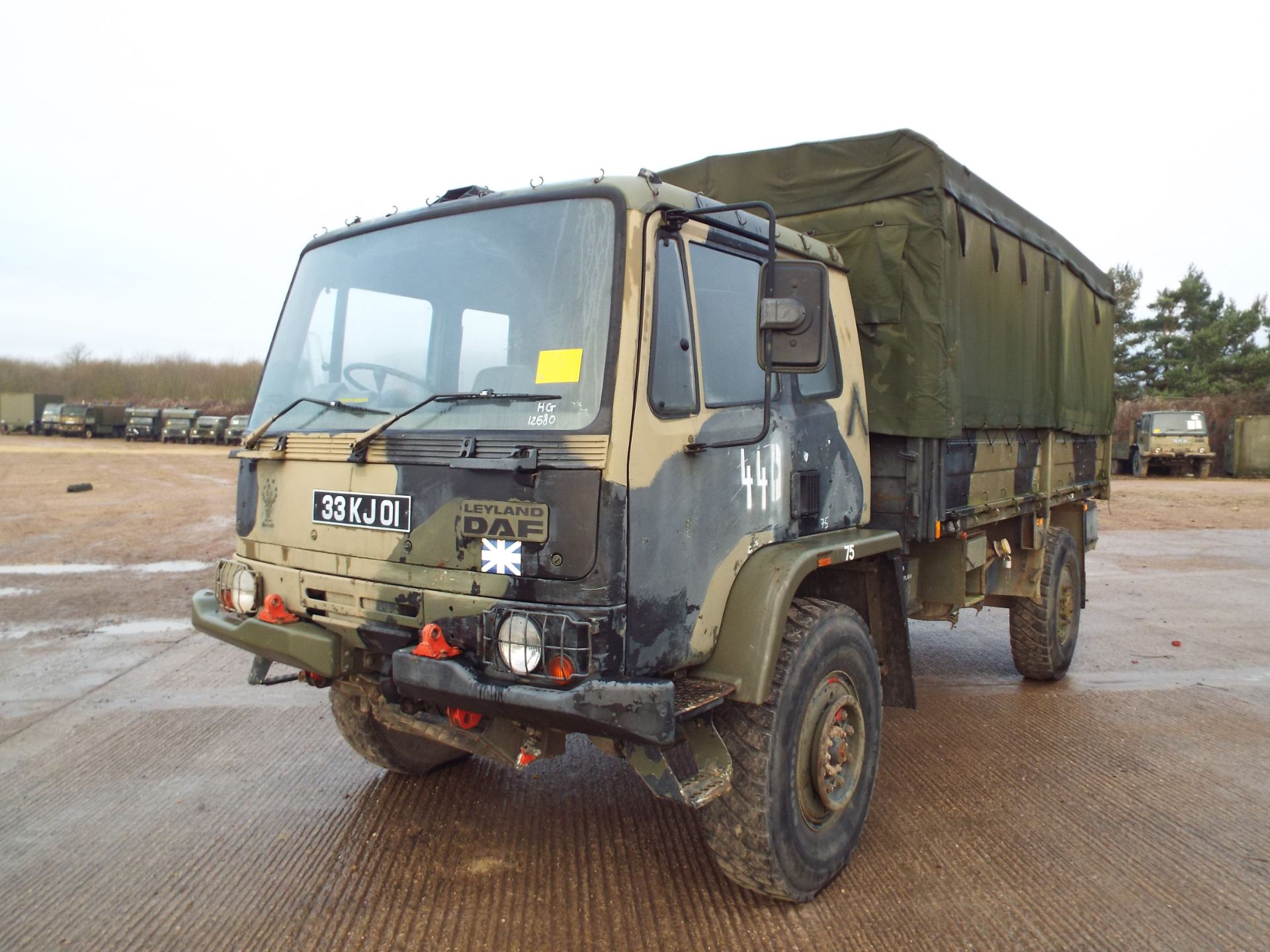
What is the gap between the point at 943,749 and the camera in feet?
15.9

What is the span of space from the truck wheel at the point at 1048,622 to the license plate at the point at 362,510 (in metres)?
4.50

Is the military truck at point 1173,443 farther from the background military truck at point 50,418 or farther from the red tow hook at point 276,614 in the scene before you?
the background military truck at point 50,418

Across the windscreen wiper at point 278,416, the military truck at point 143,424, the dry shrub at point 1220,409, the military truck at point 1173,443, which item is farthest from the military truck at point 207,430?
the windscreen wiper at point 278,416

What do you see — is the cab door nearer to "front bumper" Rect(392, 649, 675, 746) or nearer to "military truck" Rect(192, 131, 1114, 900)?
"military truck" Rect(192, 131, 1114, 900)

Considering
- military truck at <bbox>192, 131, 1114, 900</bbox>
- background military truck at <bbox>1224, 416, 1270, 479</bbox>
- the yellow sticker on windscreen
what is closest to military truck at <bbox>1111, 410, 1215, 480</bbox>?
background military truck at <bbox>1224, 416, 1270, 479</bbox>

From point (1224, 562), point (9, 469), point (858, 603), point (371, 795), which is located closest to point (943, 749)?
point (858, 603)

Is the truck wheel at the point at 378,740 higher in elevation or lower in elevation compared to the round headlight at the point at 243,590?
lower

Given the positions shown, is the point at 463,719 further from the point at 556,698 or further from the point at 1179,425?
the point at 1179,425

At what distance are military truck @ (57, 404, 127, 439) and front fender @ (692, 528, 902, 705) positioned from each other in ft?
165

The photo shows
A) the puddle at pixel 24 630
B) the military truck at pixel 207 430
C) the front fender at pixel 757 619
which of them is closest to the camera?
the front fender at pixel 757 619

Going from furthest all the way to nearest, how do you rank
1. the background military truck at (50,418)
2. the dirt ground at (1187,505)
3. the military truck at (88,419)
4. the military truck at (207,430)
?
the background military truck at (50,418) < the military truck at (88,419) < the military truck at (207,430) < the dirt ground at (1187,505)

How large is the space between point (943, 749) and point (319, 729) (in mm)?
3439

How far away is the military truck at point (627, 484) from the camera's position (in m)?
2.76

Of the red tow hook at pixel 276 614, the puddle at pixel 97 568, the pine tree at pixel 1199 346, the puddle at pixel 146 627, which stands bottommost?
the puddle at pixel 146 627
